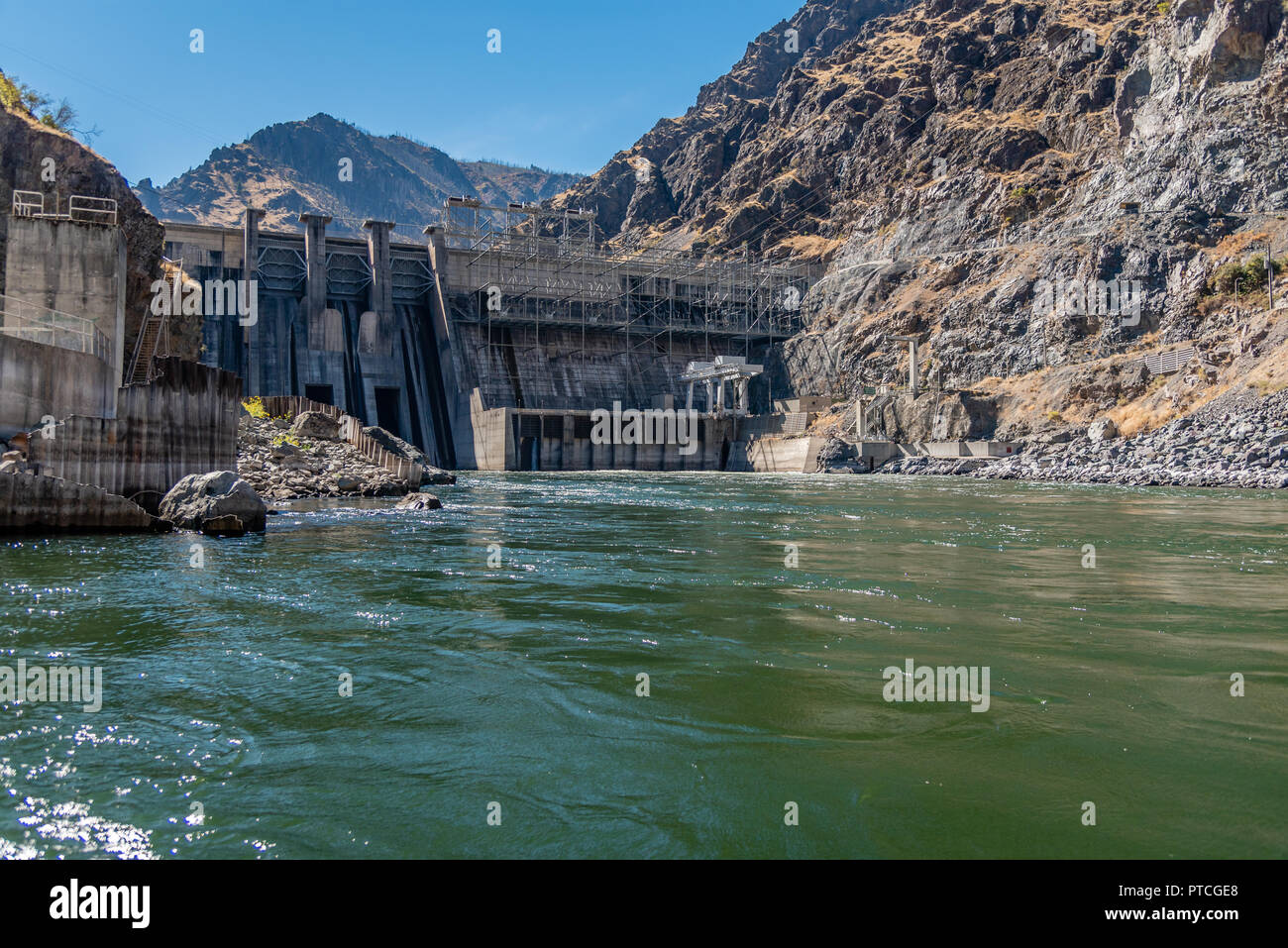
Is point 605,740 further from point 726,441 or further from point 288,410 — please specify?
point 726,441

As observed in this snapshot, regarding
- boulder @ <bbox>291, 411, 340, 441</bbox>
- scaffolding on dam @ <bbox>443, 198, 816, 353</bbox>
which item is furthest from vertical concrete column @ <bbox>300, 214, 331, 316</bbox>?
boulder @ <bbox>291, 411, 340, 441</bbox>

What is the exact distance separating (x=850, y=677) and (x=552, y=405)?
5315cm

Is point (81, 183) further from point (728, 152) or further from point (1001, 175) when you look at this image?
point (728, 152)

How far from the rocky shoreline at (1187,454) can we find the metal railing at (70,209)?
32667 millimetres

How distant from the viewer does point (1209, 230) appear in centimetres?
4397

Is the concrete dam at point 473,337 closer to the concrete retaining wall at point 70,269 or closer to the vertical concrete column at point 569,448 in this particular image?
the vertical concrete column at point 569,448

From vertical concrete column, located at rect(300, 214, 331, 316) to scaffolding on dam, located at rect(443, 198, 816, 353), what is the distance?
27.8ft

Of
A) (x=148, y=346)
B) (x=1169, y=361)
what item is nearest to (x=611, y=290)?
(x=1169, y=361)

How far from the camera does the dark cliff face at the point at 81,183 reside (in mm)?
24000

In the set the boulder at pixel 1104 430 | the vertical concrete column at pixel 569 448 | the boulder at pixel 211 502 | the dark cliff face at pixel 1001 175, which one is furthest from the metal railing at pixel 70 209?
the dark cliff face at pixel 1001 175

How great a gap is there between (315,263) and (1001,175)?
46.3 m

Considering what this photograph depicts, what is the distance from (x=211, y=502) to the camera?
14258 millimetres

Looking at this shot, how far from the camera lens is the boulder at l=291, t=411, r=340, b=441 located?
90.5ft
